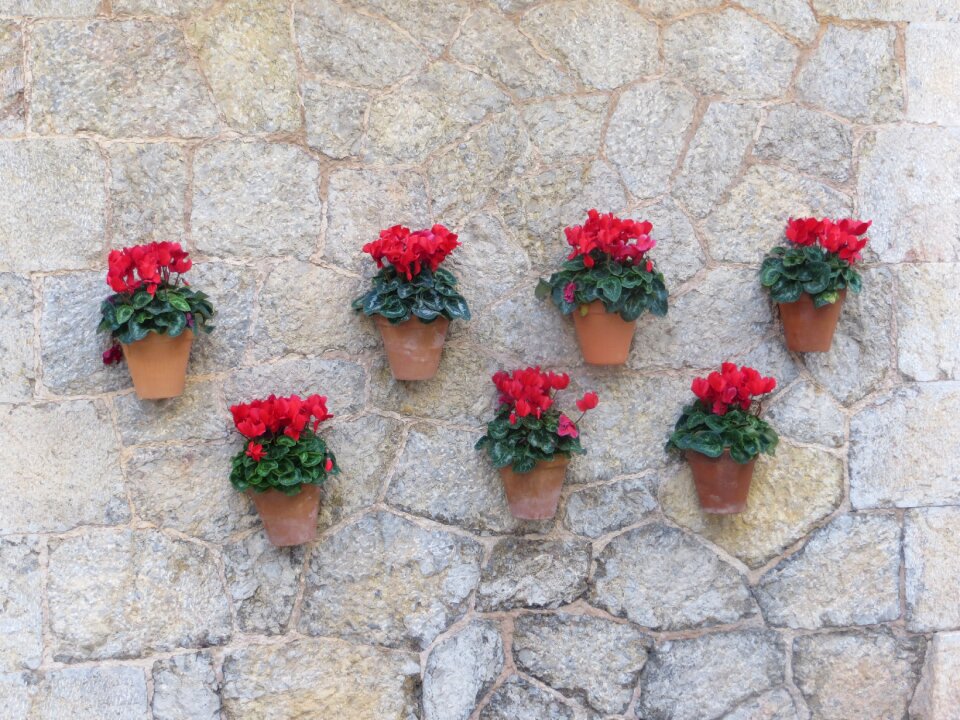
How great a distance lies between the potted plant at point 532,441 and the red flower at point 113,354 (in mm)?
1016

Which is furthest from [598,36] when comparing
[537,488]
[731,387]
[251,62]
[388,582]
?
[388,582]

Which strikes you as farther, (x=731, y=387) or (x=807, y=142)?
(x=807, y=142)

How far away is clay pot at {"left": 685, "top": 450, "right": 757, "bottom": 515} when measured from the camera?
2721 millimetres

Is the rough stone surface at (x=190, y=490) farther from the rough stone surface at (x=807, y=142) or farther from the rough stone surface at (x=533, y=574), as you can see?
the rough stone surface at (x=807, y=142)

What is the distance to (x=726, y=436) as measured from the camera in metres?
2.70

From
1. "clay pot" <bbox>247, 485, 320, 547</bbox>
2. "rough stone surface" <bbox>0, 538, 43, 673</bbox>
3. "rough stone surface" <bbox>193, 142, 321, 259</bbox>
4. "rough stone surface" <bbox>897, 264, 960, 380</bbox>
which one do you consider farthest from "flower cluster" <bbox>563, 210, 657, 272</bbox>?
"rough stone surface" <bbox>0, 538, 43, 673</bbox>

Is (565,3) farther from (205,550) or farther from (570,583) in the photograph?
(205,550)

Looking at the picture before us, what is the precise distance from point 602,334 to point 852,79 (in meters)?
1.17

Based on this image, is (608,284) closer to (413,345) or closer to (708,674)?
(413,345)

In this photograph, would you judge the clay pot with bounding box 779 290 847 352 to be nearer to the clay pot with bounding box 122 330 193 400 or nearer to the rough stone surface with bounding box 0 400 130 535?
the clay pot with bounding box 122 330 193 400

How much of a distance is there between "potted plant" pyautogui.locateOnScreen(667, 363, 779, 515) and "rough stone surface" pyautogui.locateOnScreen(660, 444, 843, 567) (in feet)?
0.27

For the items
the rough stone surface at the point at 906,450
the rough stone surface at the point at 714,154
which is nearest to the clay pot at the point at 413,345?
the rough stone surface at the point at 714,154

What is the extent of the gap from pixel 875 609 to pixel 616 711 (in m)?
0.84

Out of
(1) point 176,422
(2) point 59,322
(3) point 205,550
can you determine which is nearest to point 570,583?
(3) point 205,550
